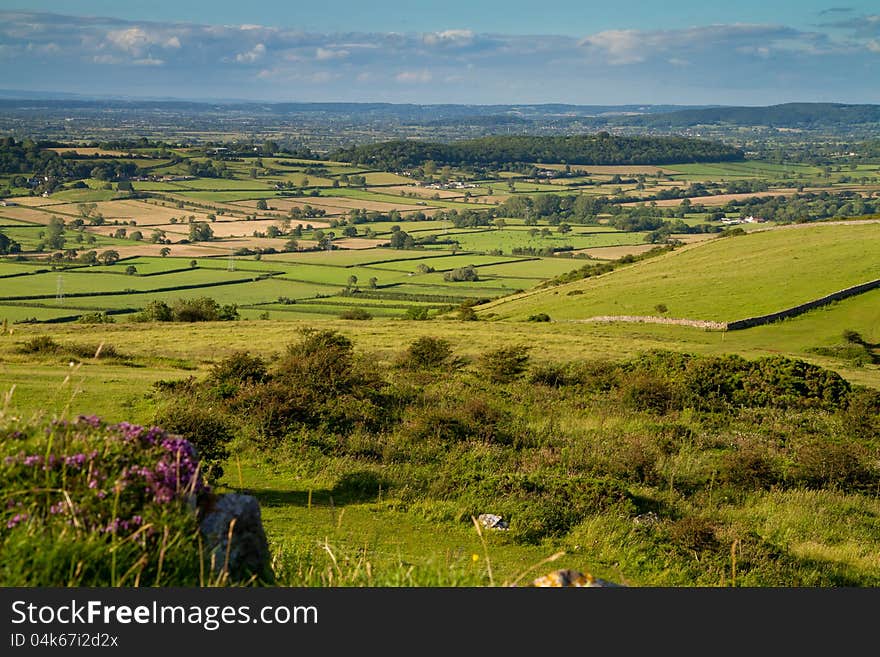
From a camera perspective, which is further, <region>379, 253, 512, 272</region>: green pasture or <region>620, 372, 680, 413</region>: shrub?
<region>379, 253, 512, 272</region>: green pasture

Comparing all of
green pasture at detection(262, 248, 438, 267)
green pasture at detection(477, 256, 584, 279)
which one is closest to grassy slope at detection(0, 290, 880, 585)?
green pasture at detection(477, 256, 584, 279)

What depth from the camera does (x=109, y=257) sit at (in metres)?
125

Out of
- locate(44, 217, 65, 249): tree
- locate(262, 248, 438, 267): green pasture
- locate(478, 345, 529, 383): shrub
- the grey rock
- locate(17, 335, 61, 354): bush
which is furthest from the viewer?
locate(44, 217, 65, 249): tree

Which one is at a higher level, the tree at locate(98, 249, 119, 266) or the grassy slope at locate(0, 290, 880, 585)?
the grassy slope at locate(0, 290, 880, 585)

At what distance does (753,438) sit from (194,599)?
23.1 metres

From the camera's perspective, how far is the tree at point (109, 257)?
124 metres

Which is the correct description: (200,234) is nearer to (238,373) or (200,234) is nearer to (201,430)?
(238,373)

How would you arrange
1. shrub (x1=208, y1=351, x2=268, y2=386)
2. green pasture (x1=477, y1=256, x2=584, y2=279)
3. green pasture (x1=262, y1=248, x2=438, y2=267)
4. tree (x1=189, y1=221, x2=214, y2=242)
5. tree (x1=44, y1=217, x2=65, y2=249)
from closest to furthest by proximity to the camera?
1. shrub (x1=208, y1=351, x2=268, y2=386)
2. green pasture (x1=477, y1=256, x2=584, y2=279)
3. green pasture (x1=262, y1=248, x2=438, y2=267)
4. tree (x1=44, y1=217, x2=65, y2=249)
5. tree (x1=189, y1=221, x2=214, y2=242)

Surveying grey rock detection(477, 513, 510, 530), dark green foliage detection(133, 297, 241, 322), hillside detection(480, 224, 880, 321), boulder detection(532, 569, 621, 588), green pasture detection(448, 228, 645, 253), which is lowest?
green pasture detection(448, 228, 645, 253)

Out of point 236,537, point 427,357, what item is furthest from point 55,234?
point 236,537

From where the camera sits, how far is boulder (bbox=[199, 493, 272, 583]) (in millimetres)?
7699

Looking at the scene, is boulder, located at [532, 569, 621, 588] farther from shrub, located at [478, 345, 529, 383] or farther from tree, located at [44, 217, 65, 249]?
tree, located at [44, 217, 65, 249]

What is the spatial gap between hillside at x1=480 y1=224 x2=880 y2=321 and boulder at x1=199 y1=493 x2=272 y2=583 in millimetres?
51928

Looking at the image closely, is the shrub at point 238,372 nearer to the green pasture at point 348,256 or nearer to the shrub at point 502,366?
the shrub at point 502,366
